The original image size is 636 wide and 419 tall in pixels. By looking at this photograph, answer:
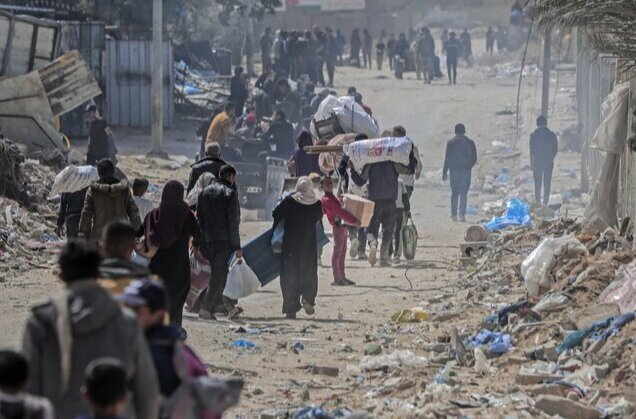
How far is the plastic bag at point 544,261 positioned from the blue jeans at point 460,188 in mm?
9619

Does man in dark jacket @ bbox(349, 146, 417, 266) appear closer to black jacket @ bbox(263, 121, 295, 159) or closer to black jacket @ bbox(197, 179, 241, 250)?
black jacket @ bbox(197, 179, 241, 250)

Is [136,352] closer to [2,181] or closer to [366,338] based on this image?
[366,338]

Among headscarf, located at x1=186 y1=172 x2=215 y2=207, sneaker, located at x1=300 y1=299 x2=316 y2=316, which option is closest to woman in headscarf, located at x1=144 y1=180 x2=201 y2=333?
headscarf, located at x1=186 y1=172 x2=215 y2=207

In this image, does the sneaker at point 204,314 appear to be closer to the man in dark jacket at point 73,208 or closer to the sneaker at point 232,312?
the sneaker at point 232,312

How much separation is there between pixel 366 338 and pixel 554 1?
3815 millimetres

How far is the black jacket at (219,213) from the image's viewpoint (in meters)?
12.8

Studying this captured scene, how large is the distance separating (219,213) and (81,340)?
7097 mm

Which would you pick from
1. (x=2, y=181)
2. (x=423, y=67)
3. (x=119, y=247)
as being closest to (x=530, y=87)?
(x=423, y=67)

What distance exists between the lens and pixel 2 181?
19.1 m

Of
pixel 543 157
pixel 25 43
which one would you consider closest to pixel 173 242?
pixel 543 157

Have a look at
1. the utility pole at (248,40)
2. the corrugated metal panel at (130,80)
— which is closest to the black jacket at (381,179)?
the corrugated metal panel at (130,80)

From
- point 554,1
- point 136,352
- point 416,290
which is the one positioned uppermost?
point 554,1

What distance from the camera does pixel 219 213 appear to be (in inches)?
507

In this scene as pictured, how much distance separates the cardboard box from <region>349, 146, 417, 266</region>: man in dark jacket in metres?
1.02
